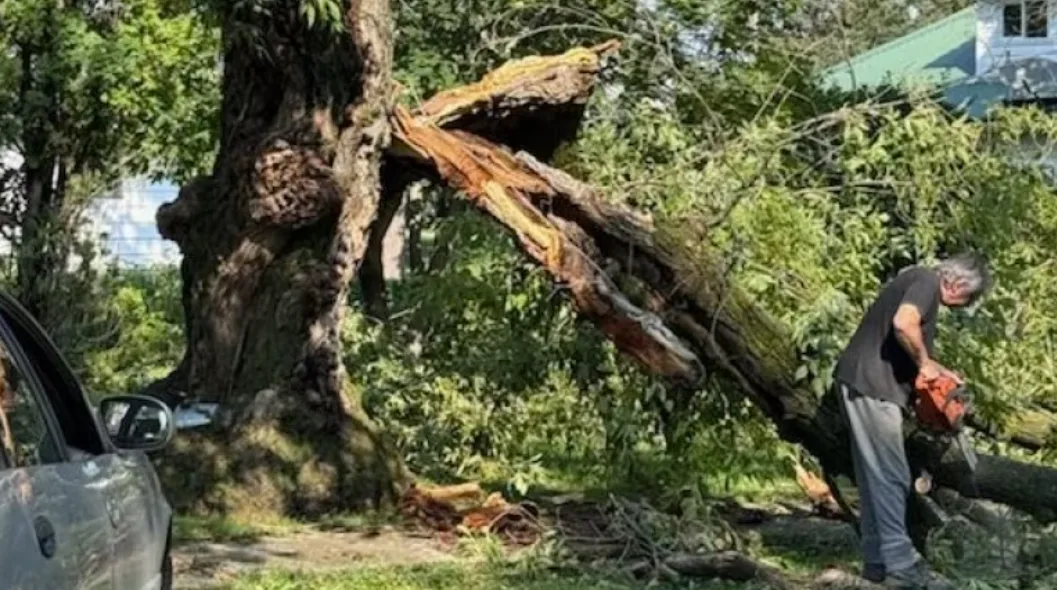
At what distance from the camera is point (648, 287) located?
940 centimetres

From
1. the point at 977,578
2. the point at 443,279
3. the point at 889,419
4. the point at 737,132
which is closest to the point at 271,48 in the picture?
the point at 443,279

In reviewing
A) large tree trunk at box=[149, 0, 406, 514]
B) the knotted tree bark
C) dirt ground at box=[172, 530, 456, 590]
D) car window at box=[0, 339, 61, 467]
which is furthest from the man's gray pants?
car window at box=[0, 339, 61, 467]

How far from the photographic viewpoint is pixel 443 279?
1052cm

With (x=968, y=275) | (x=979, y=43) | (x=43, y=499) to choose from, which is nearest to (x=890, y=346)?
(x=968, y=275)

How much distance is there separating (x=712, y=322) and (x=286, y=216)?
99.5 inches

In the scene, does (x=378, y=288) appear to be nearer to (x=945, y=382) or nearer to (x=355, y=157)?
(x=355, y=157)

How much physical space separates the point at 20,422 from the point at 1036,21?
2553 centimetres

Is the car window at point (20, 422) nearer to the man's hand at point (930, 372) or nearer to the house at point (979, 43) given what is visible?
the man's hand at point (930, 372)

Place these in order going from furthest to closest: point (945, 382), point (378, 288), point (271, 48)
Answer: point (378, 288)
point (271, 48)
point (945, 382)

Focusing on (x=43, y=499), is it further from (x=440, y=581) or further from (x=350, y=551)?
(x=350, y=551)

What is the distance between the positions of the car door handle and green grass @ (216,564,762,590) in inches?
172

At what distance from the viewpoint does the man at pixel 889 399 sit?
306 inches

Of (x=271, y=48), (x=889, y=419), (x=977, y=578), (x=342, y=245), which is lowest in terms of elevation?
(x=977, y=578)

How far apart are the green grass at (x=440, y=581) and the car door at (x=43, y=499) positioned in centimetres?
376
